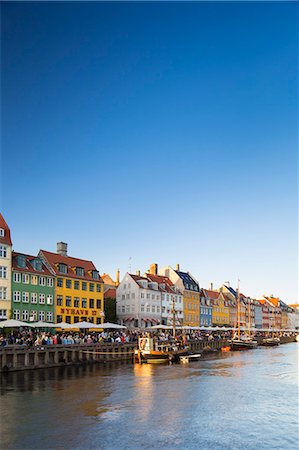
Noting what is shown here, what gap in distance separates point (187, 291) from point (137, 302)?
21.8 meters

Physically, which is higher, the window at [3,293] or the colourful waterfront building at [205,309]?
the window at [3,293]

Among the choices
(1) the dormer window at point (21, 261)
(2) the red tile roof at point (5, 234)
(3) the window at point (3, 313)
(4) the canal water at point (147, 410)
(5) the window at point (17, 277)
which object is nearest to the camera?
(4) the canal water at point (147, 410)

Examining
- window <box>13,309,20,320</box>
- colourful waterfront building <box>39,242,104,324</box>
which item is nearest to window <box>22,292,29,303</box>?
window <box>13,309,20,320</box>

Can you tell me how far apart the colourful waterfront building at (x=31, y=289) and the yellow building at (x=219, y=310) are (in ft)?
215

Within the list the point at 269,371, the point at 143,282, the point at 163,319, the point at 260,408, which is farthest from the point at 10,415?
the point at 163,319

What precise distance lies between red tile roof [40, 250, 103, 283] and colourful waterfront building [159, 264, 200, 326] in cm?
3199

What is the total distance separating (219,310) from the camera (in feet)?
429

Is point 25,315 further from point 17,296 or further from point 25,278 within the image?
point 25,278

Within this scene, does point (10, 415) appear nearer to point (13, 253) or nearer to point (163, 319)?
point (13, 253)

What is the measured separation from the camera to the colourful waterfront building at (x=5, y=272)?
6022 centimetres

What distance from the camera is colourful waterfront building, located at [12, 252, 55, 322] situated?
207 feet

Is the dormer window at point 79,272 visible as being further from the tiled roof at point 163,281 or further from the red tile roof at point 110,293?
the tiled roof at point 163,281

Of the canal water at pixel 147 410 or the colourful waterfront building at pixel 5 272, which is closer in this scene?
the canal water at pixel 147 410

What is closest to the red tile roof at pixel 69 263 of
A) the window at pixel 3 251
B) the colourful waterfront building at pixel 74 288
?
the colourful waterfront building at pixel 74 288
